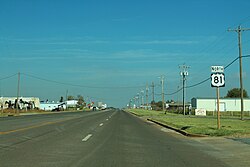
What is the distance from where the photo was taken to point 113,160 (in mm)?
10594

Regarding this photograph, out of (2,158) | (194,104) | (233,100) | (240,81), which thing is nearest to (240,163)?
(2,158)

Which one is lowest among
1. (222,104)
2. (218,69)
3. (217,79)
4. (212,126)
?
(212,126)

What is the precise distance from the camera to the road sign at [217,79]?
67.5 feet

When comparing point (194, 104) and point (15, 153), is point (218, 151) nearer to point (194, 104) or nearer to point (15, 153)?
point (15, 153)

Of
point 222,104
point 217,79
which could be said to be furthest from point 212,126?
point 222,104

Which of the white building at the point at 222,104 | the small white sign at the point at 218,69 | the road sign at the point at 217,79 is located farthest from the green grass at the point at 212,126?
the white building at the point at 222,104

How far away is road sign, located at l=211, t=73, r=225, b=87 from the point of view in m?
20.6

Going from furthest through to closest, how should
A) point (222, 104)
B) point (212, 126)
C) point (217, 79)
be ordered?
point (222, 104) < point (212, 126) < point (217, 79)

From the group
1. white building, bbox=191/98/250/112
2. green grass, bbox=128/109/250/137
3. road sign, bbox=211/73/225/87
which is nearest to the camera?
green grass, bbox=128/109/250/137

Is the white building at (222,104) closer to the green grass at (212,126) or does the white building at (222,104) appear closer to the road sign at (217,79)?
the green grass at (212,126)

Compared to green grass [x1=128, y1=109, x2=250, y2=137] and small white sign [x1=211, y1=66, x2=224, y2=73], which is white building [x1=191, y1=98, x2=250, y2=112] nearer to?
green grass [x1=128, y1=109, x2=250, y2=137]

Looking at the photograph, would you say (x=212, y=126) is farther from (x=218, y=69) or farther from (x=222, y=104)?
(x=222, y=104)

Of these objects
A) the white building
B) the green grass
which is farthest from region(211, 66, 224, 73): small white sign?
the white building

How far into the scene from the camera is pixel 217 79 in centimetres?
2064
